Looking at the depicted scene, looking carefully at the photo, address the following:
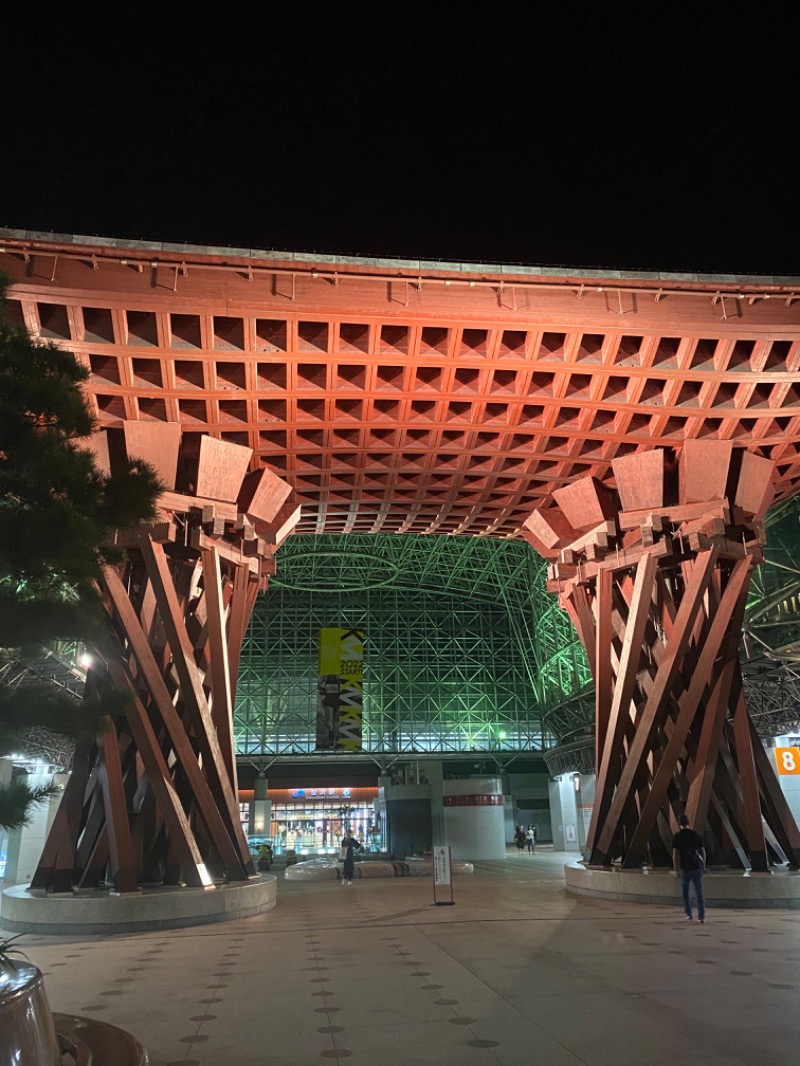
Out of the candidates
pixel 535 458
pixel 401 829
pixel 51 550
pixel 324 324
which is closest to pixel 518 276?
pixel 324 324

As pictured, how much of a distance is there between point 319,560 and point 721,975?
4390 cm

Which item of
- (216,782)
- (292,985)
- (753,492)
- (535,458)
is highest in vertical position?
(535,458)

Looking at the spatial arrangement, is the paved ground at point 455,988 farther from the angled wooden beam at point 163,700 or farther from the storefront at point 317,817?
the storefront at point 317,817

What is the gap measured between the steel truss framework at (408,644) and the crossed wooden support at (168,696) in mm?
32669

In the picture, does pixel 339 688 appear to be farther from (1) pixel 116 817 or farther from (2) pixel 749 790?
(2) pixel 749 790

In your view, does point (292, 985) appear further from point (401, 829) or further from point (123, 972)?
point (401, 829)

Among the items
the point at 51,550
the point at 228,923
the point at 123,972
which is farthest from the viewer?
the point at 228,923

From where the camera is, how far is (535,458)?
1569 cm

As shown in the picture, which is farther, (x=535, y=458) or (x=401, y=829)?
(x=401, y=829)

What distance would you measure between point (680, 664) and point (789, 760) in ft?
49.4

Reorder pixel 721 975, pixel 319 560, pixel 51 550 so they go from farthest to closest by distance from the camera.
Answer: pixel 319 560 → pixel 721 975 → pixel 51 550

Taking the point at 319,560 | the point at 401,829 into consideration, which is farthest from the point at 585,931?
the point at 319,560

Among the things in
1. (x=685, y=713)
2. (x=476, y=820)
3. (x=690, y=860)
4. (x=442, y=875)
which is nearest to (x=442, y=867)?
(x=442, y=875)

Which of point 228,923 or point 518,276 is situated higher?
point 518,276
